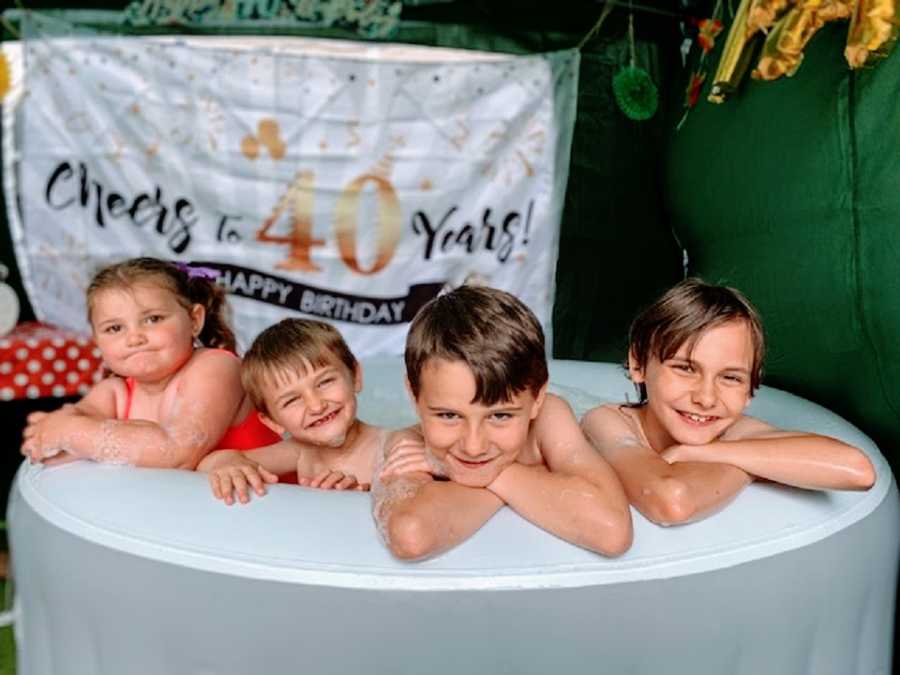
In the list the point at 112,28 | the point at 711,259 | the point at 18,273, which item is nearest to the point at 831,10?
the point at 711,259

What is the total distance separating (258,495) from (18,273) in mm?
1992

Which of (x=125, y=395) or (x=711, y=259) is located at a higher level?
(x=711, y=259)

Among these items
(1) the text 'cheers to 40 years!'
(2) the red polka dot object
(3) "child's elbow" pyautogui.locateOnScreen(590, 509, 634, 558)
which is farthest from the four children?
(1) the text 'cheers to 40 years!'

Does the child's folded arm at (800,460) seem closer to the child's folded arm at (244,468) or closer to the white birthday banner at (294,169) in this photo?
the child's folded arm at (244,468)

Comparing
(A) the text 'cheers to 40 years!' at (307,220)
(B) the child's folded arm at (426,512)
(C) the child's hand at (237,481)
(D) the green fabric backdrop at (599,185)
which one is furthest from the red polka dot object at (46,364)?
(B) the child's folded arm at (426,512)

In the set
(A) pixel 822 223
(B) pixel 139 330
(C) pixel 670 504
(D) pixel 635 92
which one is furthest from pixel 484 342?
(D) pixel 635 92

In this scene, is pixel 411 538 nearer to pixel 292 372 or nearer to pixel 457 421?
pixel 457 421

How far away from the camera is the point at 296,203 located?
329cm

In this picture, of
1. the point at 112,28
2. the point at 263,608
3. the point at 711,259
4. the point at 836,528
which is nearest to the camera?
the point at 263,608

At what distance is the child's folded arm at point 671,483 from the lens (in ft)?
4.78

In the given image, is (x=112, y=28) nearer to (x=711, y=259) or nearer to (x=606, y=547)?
(x=711, y=259)

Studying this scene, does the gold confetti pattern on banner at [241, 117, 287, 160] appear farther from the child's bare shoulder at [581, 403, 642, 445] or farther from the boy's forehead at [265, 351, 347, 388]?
the child's bare shoulder at [581, 403, 642, 445]

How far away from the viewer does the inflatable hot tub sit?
138 cm

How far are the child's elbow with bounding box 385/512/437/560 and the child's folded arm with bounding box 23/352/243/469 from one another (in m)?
0.56
